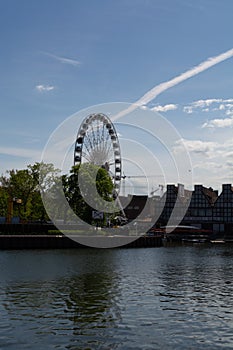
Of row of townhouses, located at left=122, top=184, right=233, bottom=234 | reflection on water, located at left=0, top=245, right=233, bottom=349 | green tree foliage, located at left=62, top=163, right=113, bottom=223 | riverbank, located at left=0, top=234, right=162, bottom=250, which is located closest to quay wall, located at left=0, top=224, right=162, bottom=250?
riverbank, located at left=0, top=234, right=162, bottom=250

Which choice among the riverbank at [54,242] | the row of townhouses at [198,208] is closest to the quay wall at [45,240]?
the riverbank at [54,242]

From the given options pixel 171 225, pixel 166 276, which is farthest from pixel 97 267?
pixel 171 225

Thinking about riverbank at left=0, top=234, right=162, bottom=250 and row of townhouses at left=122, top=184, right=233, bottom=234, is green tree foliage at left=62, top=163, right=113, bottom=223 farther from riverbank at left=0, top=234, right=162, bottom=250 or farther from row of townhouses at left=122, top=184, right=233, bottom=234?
row of townhouses at left=122, top=184, right=233, bottom=234

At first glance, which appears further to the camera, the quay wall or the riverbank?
the quay wall

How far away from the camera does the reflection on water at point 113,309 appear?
22562 millimetres

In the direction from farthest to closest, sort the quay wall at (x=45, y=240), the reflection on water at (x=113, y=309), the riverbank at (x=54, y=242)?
the quay wall at (x=45, y=240) < the riverbank at (x=54, y=242) < the reflection on water at (x=113, y=309)

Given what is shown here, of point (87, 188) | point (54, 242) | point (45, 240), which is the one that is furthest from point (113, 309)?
point (87, 188)

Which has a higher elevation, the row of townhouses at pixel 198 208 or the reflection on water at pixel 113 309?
the row of townhouses at pixel 198 208

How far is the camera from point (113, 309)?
29.3 meters

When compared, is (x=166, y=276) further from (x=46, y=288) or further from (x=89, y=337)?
(x=89, y=337)

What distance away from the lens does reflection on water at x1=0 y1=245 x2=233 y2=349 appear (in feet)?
74.0

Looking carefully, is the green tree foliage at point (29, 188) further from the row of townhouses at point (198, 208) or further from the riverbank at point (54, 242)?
the row of townhouses at point (198, 208)

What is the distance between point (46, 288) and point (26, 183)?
70196 millimetres

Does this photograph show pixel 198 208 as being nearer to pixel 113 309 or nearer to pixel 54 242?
pixel 54 242
